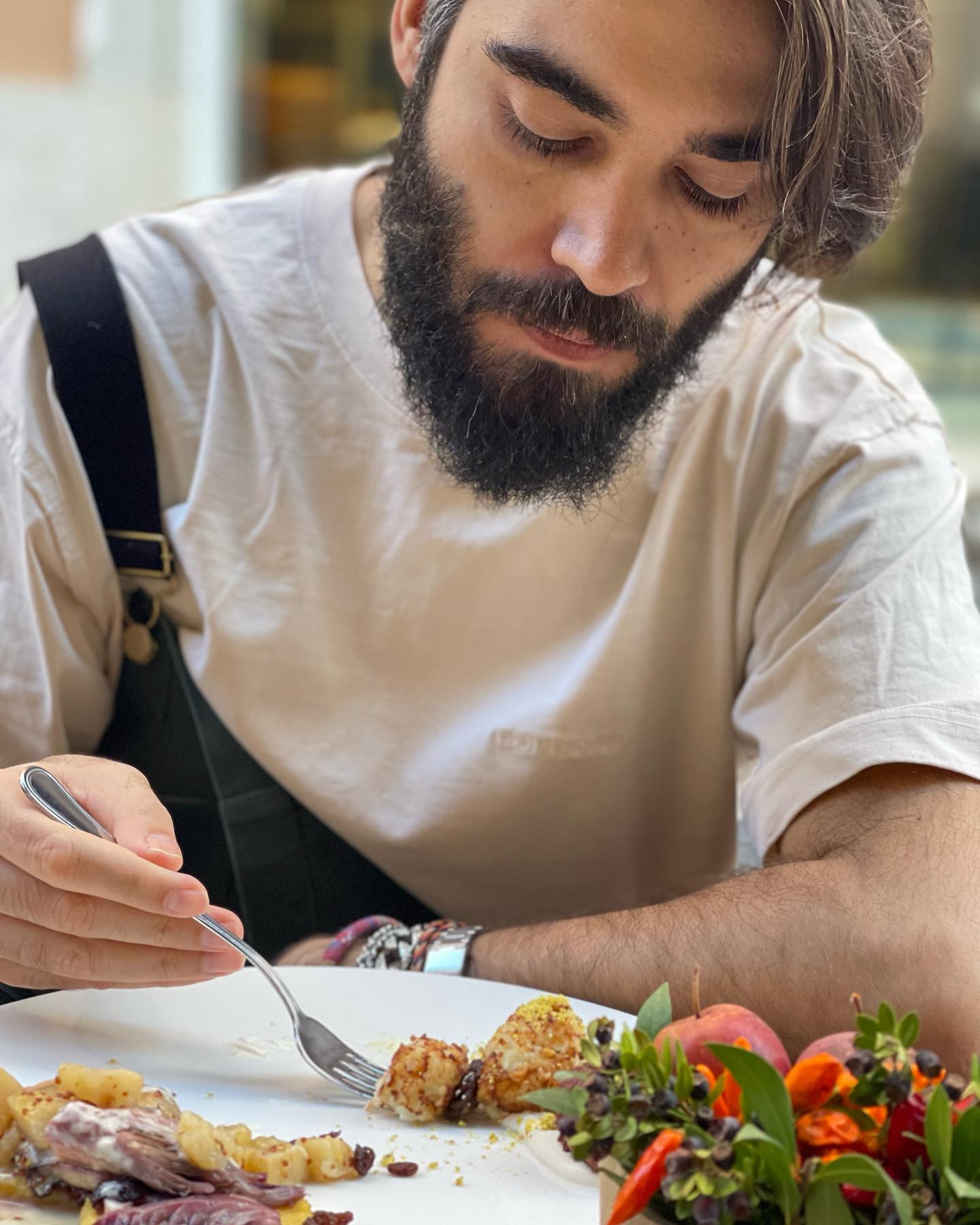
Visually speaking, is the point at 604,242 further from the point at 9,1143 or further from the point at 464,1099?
the point at 9,1143

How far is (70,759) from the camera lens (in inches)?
41.5

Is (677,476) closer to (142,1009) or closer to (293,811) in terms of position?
(293,811)

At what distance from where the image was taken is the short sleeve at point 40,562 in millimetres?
1336

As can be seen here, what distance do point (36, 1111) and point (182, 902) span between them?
0.15m

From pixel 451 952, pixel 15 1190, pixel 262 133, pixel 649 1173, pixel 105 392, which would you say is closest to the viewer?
pixel 649 1173

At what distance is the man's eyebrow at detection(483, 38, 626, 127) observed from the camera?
42.4 inches

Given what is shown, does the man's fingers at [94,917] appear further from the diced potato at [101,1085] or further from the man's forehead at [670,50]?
the man's forehead at [670,50]

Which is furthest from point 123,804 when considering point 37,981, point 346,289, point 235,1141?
point 346,289

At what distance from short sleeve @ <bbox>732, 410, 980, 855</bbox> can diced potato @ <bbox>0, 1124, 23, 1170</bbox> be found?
71 centimetres

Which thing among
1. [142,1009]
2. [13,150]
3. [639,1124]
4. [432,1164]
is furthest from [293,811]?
[13,150]

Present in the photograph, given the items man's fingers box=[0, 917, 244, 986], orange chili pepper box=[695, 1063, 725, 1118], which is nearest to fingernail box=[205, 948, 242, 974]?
man's fingers box=[0, 917, 244, 986]

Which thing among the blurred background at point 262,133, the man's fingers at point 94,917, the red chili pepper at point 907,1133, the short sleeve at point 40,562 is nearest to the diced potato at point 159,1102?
the man's fingers at point 94,917

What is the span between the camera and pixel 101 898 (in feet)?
3.08

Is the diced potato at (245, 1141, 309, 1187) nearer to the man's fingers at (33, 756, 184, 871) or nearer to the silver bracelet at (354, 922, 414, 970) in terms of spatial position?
the man's fingers at (33, 756, 184, 871)
